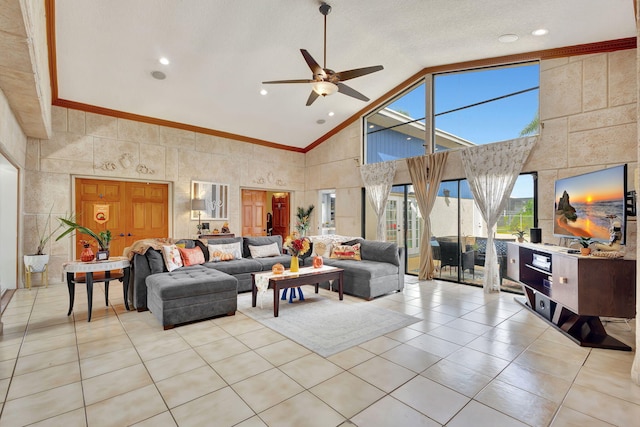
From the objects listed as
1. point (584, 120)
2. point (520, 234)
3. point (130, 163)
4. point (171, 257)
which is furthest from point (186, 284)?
Answer: point (584, 120)

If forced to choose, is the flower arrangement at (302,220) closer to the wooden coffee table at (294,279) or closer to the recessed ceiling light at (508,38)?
the wooden coffee table at (294,279)

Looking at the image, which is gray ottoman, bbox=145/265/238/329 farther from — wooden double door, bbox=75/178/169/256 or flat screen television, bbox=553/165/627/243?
flat screen television, bbox=553/165/627/243

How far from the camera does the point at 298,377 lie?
8.05ft

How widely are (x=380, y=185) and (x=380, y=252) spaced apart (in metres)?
2.25

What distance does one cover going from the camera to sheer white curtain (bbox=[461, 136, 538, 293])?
507 centimetres

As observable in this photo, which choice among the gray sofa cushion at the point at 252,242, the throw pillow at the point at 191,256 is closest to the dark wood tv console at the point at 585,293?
the gray sofa cushion at the point at 252,242

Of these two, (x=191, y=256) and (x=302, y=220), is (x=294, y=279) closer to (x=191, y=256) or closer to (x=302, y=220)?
(x=191, y=256)

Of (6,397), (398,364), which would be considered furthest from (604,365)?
(6,397)

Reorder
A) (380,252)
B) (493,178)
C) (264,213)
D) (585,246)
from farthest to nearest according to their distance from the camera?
(264,213)
(380,252)
(493,178)
(585,246)

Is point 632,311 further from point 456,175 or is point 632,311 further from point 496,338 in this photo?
point 456,175

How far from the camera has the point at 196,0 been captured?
12.4 ft

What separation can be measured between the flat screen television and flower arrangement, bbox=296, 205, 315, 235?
19.4ft

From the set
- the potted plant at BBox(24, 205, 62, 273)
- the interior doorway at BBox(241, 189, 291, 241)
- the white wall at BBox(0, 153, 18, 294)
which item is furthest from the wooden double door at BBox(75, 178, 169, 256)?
the interior doorway at BBox(241, 189, 291, 241)

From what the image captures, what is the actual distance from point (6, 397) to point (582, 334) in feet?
16.8
